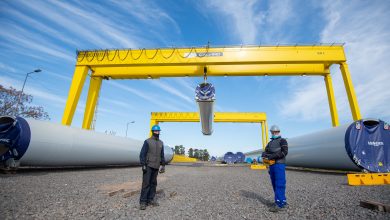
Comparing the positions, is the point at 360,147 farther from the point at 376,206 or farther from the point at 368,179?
the point at 376,206

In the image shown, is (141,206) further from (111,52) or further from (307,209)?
(111,52)

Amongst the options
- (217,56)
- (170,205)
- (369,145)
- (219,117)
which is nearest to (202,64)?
(217,56)

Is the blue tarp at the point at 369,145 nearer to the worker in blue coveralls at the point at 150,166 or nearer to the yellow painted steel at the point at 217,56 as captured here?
the yellow painted steel at the point at 217,56

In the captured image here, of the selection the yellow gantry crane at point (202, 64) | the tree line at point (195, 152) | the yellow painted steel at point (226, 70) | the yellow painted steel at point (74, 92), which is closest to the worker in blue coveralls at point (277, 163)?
the yellow gantry crane at point (202, 64)

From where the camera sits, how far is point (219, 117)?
23266mm

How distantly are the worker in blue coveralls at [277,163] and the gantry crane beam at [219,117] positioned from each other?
18640 mm

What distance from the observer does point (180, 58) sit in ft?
38.0

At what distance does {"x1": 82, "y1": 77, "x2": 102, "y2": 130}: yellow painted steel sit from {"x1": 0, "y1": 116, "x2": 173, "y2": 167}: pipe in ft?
6.89

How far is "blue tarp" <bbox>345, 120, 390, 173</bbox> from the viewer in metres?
8.16

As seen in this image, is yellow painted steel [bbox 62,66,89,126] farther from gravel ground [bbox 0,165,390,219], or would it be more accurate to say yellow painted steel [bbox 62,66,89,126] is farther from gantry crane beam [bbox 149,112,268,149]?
gantry crane beam [bbox 149,112,268,149]

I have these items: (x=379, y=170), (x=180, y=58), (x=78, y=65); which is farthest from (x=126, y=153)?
(x=379, y=170)

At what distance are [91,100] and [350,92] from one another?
14.0 metres

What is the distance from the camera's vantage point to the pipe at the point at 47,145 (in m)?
7.18

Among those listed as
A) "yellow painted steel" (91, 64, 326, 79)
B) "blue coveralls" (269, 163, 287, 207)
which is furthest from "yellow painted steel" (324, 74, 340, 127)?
"blue coveralls" (269, 163, 287, 207)
